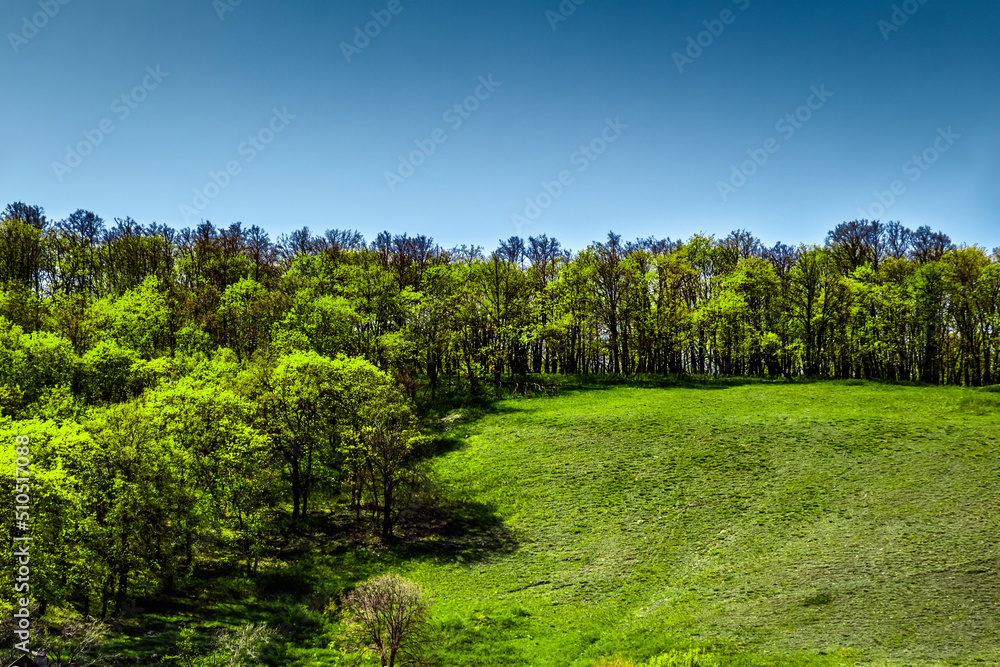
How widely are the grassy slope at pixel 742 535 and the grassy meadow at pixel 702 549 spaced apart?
0.13 metres

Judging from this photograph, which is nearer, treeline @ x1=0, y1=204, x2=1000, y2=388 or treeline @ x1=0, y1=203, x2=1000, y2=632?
treeline @ x1=0, y1=203, x2=1000, y2=632

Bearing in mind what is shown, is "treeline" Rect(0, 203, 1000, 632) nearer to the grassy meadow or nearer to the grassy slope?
the grassy meadow

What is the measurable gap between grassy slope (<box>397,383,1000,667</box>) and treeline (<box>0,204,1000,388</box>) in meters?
17.8

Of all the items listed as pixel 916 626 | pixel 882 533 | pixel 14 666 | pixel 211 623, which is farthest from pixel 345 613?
pixel 882 533

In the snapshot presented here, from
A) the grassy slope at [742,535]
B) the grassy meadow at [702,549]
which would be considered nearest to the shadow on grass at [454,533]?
the grassy meadow at [702,549]

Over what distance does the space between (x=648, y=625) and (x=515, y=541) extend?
13080mm

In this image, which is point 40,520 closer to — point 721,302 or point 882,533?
point 882,533

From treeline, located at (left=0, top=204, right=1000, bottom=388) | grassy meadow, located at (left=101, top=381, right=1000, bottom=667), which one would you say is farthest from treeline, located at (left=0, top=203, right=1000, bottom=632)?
grassy meadow, located at (left=101, top=381, right=1000, bottom=667)

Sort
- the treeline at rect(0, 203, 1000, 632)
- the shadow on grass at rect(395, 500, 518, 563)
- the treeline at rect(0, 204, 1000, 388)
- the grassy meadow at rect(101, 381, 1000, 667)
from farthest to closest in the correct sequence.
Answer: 1. the treeline at rect(0, 204, 1000, 388)
2. the shadow on grass at rect(395, 500, 518, 563)
3. the treeline at rect(0, 203, 1000, 632)
4. the grassy meadow at rect(101, 381, 1000, 667)

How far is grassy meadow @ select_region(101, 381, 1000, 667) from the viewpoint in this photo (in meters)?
23.6

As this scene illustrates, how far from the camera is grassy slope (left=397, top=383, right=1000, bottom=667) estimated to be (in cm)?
2373

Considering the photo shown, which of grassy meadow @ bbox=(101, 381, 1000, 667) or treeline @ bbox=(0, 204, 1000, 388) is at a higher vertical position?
treeline @ bbox=(0, 204, 1000, 388)

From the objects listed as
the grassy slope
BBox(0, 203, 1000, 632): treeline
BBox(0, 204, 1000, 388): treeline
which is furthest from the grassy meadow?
BBox(0, 204, 1000, 388): treeline

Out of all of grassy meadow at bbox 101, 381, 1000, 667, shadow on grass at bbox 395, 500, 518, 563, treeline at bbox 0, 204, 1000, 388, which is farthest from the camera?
treeline at bbox 0, 204, 1000, 388
